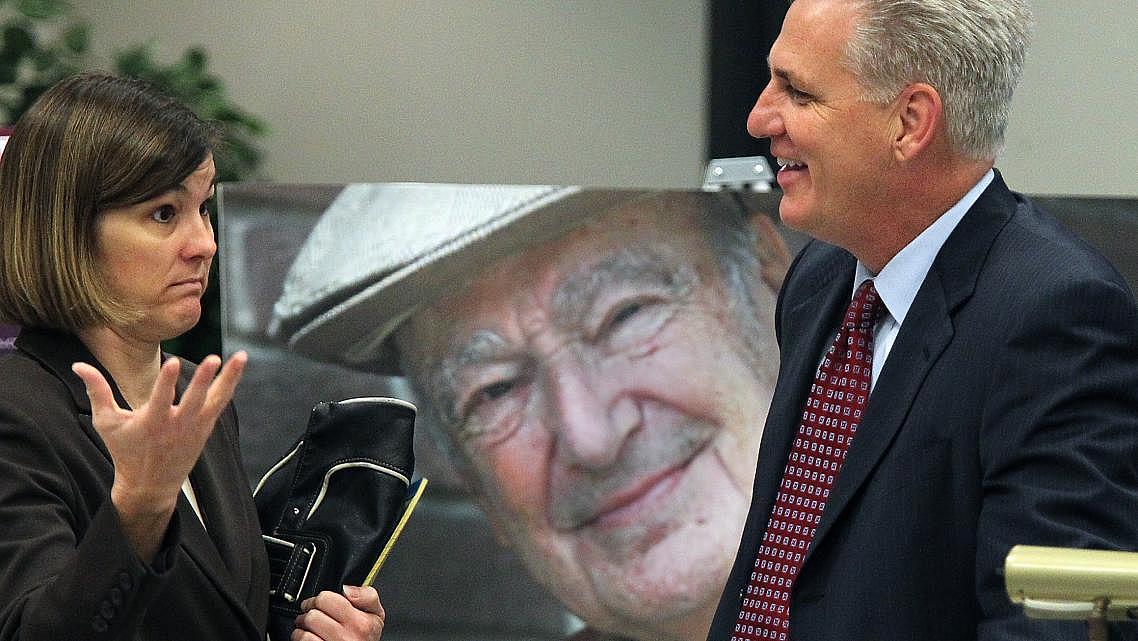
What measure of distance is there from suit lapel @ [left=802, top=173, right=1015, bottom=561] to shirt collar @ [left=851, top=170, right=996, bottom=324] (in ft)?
0.08

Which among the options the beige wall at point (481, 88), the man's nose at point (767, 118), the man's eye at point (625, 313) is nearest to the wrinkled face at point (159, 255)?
the man's nose at point (767, 118)

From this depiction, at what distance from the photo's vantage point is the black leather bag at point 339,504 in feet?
6.00

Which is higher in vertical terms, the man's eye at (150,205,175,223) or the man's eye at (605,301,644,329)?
the man's eye at (150,205,175,223)

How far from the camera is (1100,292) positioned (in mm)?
1481

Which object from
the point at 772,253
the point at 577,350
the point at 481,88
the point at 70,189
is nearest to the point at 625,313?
the point at 577,350

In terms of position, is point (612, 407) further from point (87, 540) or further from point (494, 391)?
point (87, 540)

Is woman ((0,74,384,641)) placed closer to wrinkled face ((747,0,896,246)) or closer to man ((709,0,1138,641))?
man ((709,0,1138,641))

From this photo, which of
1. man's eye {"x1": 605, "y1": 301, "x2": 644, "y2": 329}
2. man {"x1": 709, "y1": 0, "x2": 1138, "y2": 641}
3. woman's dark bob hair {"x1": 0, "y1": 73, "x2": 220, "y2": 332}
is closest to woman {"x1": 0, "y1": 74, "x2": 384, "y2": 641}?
woman's dark bob hair {"x1": 0, "y1": 73, "x2": 220, "y2": 332}

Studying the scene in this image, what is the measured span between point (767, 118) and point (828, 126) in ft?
0.27

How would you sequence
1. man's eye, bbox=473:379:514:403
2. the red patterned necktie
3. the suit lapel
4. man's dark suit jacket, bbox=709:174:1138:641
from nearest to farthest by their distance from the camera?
man's dark suit jacket, bbox=709:174:1138:641 → the suit lapel → the red patterned necktie → man's eye, bbox=473:379:514:403

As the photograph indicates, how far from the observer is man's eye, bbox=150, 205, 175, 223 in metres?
1.69

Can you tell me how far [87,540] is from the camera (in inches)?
54.4

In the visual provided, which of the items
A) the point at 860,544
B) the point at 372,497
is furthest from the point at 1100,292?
the point at 372,497

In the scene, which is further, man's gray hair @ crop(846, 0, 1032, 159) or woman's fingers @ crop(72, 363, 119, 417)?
man's gray hair @ crop(846, 0, 1032, 159)
